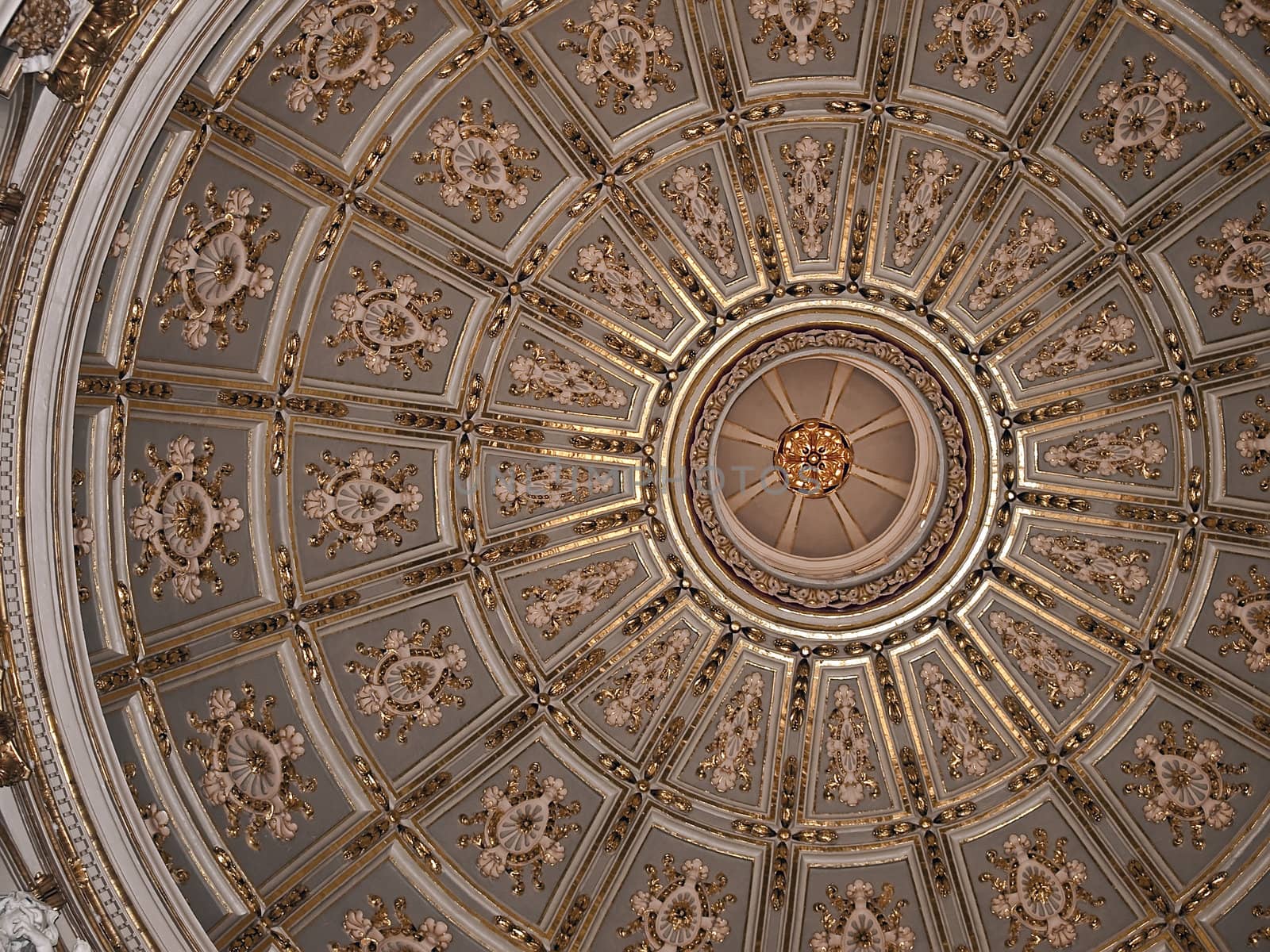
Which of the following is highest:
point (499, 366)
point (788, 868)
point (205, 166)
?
point (205, 166)

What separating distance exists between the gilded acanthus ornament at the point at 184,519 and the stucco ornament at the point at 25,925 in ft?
13.7

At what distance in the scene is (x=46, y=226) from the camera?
390 inches

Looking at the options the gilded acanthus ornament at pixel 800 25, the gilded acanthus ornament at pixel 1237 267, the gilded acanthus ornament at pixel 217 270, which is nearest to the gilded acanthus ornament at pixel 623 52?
the gilded acanthus ornament at pixel 800 25

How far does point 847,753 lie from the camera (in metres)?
16.8

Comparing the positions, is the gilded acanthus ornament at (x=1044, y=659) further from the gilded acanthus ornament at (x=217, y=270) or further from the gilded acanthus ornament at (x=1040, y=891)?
the gilded acanthus ornament at (x=217, y=270)

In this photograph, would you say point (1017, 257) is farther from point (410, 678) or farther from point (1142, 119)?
point (410, 678)

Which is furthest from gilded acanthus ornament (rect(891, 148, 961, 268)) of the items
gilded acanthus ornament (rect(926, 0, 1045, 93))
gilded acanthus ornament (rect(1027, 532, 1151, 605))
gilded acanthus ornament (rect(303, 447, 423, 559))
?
gilded acanthus ornament (rect(303, 447, 423, 559))

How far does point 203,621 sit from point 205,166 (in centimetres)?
498

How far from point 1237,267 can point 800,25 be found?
6156mm

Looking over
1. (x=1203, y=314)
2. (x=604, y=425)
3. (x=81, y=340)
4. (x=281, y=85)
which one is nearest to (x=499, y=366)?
(x=604, y=425)

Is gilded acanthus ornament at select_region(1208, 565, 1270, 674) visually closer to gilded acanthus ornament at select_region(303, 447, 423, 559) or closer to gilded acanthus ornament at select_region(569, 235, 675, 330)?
gilded acanthus ornament at select_region(569, 235, 675, 330)

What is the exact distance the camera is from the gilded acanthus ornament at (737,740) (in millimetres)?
16656

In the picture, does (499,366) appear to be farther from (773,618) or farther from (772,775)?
(772,775)

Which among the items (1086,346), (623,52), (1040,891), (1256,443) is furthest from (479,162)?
(1040,891)
